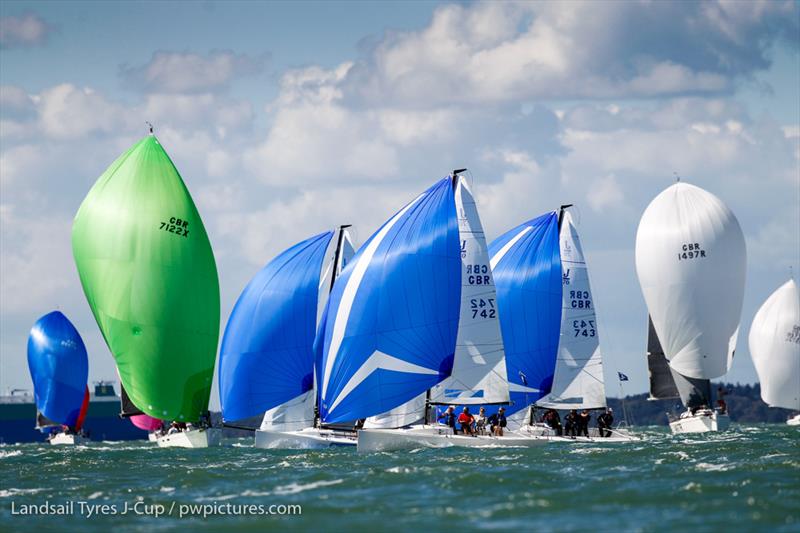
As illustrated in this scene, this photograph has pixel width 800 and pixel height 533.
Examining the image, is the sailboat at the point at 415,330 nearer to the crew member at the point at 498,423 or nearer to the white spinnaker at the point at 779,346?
the crew member at the point at 498,423

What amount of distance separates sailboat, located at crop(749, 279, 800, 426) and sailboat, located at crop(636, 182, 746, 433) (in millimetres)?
20837

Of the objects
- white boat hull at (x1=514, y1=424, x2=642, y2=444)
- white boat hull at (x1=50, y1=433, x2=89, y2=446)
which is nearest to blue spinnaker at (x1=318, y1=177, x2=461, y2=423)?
white boat hull at (x1=514, y1=424, x2=642, y2=444)

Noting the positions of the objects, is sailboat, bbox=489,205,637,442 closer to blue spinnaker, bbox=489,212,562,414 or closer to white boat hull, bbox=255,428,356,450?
blue spinnaker, bbox=489,212,562,414

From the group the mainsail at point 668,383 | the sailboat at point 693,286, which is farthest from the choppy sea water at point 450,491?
the mainsail at point 668,383

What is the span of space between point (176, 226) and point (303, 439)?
962 cm

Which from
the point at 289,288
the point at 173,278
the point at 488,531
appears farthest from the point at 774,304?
the point at 488,531

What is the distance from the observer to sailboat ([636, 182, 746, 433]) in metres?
69.5

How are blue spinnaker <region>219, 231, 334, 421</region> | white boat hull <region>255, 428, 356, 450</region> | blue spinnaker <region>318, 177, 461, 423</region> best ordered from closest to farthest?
blue spinnaker <region>318, 177, 461, 423</region> < white boat hull <region>255, 428, 356, 450</region> < blue spinnaker <region>219, 231, 334, 421</region>

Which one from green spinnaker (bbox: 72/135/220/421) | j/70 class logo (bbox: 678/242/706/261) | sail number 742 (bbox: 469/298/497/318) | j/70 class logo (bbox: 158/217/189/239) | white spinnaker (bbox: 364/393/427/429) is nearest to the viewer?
white spinnaker (bbox: 364/393/427/429)

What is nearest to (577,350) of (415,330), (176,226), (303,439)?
(303,439)

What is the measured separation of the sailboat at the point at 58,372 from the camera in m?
92.3

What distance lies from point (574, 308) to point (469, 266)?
1178 centimetres

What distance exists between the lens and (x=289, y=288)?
2191 inches

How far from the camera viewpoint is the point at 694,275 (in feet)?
228
